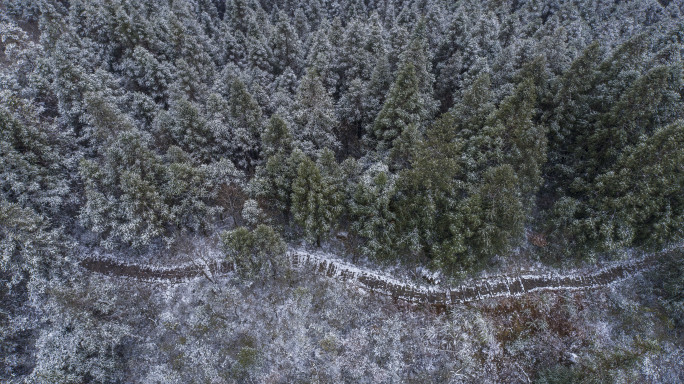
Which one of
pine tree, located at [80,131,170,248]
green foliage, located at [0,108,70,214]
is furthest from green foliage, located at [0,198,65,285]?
pine tree, located at [80,131,170,248]

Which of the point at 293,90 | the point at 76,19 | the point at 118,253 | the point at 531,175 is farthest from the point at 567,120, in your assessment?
the point at 76,19

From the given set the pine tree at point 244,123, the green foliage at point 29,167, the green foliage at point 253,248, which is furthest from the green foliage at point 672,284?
the green foliage at point 29,167

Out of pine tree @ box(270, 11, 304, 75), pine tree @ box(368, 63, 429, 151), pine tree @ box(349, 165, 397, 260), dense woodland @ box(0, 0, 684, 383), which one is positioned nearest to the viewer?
dense woodland @ box(0, 0, 684, 383)

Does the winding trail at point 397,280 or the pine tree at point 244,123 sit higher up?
the pine tree at point 244,123

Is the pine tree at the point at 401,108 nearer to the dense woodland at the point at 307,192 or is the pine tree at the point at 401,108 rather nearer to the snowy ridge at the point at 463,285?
the dense woodland at the point at 307,192

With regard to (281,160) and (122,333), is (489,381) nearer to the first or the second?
(281,160)

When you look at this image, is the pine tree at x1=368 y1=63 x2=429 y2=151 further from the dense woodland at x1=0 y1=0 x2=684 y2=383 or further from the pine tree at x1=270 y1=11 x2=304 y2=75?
the pine tree at x1=270 y1=11 x2=304 y2=75
